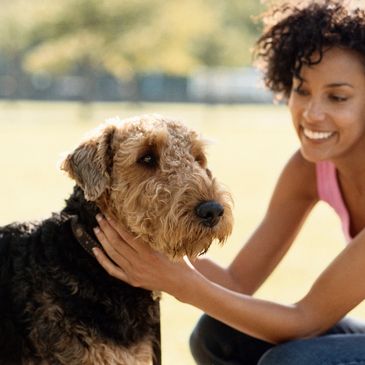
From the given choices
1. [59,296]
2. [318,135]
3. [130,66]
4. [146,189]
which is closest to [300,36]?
[318,135]

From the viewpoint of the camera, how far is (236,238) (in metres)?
9.59

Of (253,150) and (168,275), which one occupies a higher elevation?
(168,275)

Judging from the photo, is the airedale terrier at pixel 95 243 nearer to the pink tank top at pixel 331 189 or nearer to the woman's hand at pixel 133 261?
the woman's hand at pixel 133 261

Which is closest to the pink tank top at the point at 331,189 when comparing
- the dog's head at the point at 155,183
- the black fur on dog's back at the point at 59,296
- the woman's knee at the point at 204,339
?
the woman's knee at the point at 204,339

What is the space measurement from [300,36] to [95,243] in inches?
66.6

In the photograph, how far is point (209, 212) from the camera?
342 centimetres

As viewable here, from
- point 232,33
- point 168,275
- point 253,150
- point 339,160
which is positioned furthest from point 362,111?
point 232,33

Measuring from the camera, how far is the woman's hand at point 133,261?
141 inches

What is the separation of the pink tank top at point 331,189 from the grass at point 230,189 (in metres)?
0.66

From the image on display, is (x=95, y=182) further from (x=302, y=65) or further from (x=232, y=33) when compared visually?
(x=232, y=33)

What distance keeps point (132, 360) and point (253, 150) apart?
62.8 feet

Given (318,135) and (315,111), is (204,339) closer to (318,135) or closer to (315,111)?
(318,135)

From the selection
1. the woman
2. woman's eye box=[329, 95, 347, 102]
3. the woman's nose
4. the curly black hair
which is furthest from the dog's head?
the curly black hair

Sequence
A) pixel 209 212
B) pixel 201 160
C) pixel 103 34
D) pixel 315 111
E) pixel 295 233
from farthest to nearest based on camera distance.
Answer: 1. pixel 103 34
2. pixel 295 233
3. pixel 315 111
4. pixel 201 160
5. pixel 209 212
